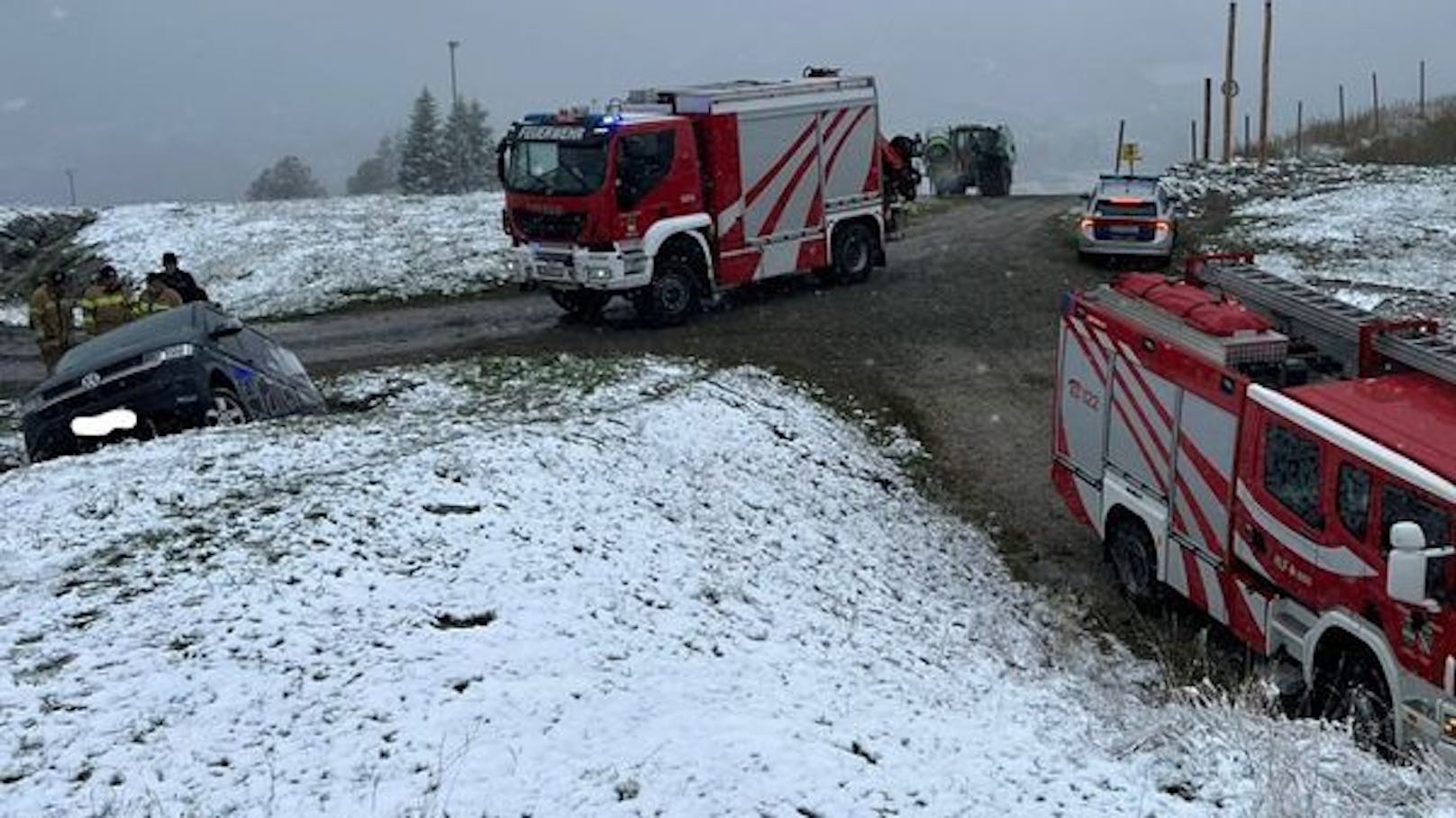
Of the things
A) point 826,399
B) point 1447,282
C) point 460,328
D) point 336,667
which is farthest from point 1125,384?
point 1447,282

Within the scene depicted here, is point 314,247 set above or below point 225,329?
below

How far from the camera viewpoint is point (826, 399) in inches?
733

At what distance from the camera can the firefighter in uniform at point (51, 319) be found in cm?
1777

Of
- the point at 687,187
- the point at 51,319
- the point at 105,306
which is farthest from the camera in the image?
the point at 687,187

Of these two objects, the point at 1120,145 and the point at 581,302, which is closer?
the point at 581,302

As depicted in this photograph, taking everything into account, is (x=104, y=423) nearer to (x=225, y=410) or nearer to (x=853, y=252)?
(x=225, y=410)

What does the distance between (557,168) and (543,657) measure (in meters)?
12.5

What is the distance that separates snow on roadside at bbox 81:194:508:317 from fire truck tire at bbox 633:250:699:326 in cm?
551

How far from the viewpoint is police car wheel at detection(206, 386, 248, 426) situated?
14273 millimetres

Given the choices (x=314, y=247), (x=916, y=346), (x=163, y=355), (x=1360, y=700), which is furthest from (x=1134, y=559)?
(x=314, y=247)

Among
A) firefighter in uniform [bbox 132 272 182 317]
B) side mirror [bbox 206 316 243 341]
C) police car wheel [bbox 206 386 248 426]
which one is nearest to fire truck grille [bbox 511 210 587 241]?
firefighter in uniform [bbox 132 272 182 317]

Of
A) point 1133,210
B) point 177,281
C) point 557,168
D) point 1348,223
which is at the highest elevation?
point 557,168

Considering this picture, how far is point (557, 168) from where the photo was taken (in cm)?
2002

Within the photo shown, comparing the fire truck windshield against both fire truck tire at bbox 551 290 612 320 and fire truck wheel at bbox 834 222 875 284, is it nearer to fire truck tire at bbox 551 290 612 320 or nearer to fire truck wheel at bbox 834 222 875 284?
fire truck tire at bbox 551 290 612 320
